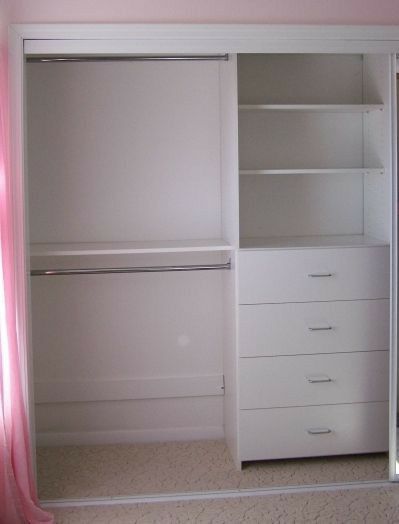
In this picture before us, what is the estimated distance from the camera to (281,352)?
355 centimetres

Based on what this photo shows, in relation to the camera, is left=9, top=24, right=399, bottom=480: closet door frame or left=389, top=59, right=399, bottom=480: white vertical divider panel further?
left=389, top=59, right=399, bottom=480: white vertical divider panel

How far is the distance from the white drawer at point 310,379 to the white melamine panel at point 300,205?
750mm

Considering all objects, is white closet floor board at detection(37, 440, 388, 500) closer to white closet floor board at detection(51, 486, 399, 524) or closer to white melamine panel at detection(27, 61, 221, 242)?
white closet floor board at detection(51, 486, 399, 524)

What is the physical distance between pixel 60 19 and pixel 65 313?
1.51m

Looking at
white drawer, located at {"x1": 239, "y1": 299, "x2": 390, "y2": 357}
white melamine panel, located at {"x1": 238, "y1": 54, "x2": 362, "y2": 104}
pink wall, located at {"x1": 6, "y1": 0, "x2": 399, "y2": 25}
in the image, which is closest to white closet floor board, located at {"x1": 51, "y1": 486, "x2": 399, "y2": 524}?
white drawer, located at {"x1": 239, "y1": 299, "x2": 390, "y2": 357}

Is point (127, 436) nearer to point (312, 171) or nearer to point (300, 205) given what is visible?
point (300, 205)

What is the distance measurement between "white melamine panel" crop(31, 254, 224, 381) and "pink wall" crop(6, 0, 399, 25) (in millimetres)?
1273

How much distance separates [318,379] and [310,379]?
1.5 inches

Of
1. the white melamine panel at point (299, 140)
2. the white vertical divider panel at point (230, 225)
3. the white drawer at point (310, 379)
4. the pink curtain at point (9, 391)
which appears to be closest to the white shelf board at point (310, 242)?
the white vertical divider panel at point (230, 225)

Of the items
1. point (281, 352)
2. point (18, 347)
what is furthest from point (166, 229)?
point (18, 347)

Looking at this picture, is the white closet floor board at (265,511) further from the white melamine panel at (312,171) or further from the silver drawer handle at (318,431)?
the white melamine panel at (312,171)

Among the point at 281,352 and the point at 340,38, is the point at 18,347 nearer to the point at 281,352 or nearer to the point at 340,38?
the point at 281,352

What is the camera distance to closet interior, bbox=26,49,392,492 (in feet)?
12.7

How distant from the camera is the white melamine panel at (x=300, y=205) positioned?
3988 millimetres
